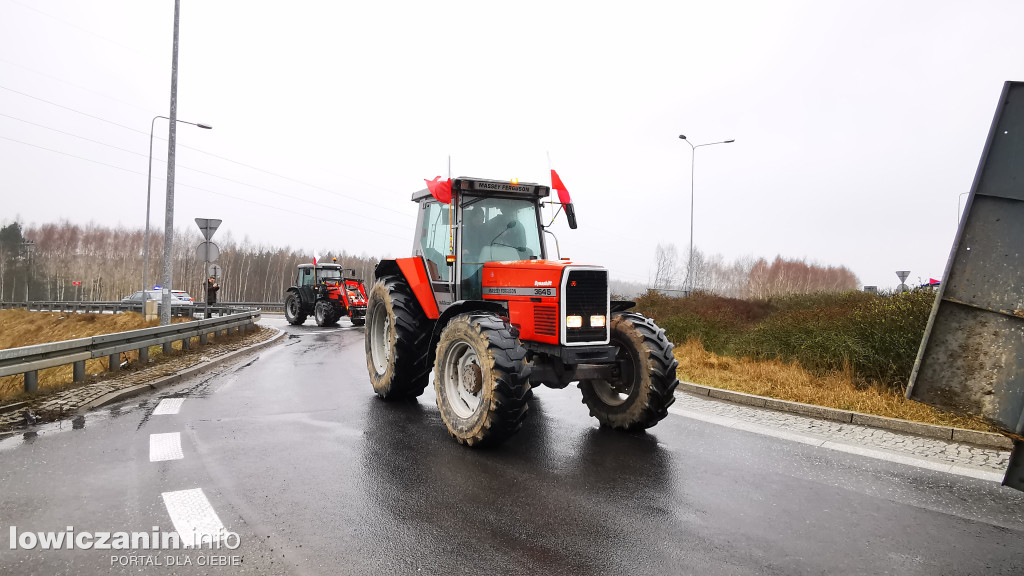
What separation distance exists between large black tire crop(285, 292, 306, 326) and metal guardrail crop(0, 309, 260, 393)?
9440 millimetres

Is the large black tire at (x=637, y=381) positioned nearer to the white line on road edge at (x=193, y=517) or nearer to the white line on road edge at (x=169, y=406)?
the white line on road edge at (x=193, y=517)

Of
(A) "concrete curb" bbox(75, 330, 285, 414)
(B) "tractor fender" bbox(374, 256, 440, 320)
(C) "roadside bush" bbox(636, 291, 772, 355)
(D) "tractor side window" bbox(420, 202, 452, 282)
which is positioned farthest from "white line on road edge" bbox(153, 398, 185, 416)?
(C) "roadside bush" bbox(636, 291, 772, 355)

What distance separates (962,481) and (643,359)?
8.71 ft

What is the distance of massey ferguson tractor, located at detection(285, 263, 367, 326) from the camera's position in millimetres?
21516

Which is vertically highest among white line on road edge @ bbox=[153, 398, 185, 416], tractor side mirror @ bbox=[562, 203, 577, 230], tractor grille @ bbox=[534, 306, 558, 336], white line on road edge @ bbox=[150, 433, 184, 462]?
tractor side mirror @ bbox=[562, 203, 577, 230]

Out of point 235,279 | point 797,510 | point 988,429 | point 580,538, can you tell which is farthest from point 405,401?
point 235,279

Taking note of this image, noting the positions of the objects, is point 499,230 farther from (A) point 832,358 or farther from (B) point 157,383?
(A) point 832,358

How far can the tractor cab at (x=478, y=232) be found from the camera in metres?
6.35

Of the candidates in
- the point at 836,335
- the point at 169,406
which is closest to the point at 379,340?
the point at 169,406

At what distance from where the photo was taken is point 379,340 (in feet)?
27.3

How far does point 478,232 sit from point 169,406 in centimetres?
413

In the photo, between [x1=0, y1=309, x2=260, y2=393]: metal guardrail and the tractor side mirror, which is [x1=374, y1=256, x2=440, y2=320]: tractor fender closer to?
the tractor side mirror

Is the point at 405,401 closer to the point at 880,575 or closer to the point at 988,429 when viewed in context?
the point at 880,575

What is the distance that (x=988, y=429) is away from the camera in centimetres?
565
